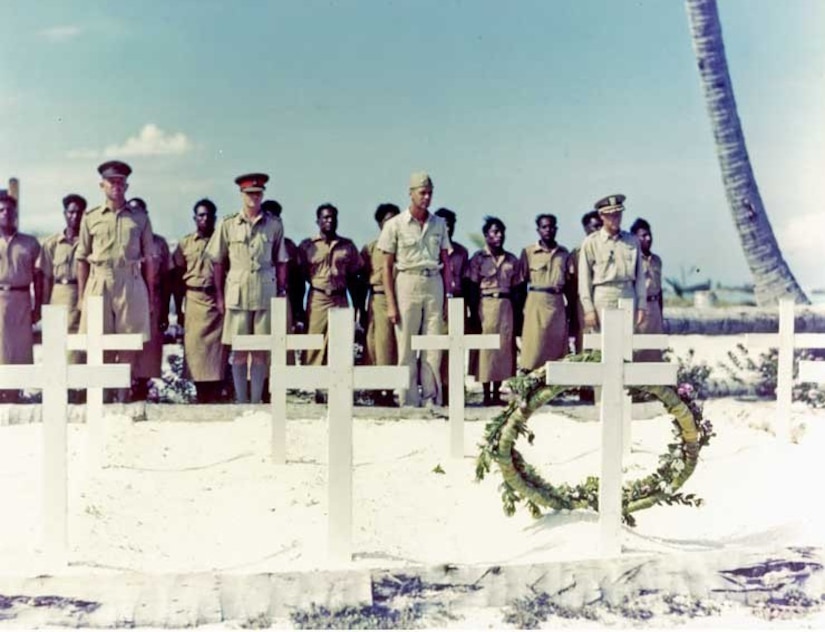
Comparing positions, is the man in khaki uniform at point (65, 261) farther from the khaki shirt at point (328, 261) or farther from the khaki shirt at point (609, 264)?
the khaki shirt at point (609, 264)

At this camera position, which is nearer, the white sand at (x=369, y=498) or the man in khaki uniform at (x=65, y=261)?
the white sand at (x=369, y=498)

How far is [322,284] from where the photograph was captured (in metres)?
9.51

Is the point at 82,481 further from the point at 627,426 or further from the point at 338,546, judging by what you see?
the point at 627,426

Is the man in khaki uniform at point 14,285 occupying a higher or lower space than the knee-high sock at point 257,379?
higher

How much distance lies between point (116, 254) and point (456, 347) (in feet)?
8.89

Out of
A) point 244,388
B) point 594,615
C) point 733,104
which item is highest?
point 733,104

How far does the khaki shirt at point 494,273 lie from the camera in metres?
9.72

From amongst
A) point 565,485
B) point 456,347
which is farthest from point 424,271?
point 565,485

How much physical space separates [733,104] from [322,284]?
5.67 meters

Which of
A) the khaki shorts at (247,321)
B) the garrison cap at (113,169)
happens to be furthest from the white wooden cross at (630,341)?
the garrison cap at (113,169)

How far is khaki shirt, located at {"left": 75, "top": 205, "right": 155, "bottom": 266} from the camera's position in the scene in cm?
883

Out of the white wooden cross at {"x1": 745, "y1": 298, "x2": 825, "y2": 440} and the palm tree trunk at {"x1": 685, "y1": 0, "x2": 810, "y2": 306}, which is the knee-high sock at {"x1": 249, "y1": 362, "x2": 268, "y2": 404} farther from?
the palm tree trunk at {"x1": 685, "y1": 0, "x2": 810, "y2": 306}

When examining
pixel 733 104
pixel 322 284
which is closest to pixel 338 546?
pixel 322 284

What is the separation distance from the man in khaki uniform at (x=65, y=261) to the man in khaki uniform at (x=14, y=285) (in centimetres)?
9
